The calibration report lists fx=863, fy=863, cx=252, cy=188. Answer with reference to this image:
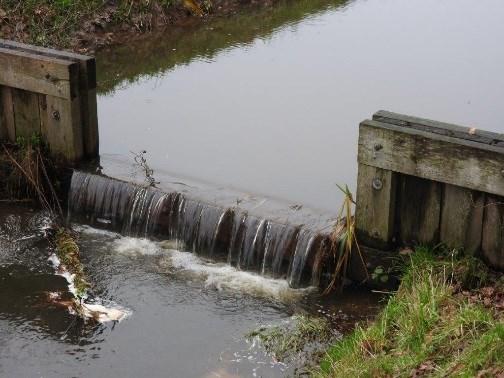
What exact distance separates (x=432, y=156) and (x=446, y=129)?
317 mm

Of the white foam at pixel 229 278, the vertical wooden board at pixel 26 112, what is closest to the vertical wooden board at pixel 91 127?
the vertical wooden board at pixel 26 112

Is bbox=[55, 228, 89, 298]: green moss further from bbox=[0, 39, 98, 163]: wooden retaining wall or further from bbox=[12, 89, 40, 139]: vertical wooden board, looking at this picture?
bbox=[12, 89, 40, 139]: vertical wooden board

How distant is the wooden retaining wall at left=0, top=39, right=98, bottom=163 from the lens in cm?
1059

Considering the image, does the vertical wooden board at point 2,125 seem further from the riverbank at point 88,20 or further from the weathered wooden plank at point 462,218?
the weathered wooden plank at point 462,218

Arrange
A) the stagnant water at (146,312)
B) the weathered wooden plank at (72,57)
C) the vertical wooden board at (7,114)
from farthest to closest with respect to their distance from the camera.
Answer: the vertical wooden board at (7,114) → the weathered wooden plank at (72,57) → the stagnant water at (146,312)

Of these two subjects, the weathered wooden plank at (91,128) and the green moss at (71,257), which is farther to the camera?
the weathered wooden plank at (91,128)

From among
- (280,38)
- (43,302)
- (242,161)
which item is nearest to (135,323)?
(43,302)

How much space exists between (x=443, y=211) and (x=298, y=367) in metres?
2.13

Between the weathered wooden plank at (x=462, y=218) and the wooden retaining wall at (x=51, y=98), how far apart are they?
15.8 ft

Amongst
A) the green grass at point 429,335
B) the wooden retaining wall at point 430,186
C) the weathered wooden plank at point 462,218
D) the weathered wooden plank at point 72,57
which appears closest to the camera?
the green grass at point 429,335

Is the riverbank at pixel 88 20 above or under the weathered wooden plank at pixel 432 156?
above

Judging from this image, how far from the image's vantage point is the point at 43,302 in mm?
8766

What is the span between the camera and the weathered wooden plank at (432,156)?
7.84 metres

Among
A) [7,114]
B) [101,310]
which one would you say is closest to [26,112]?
[7,114]
